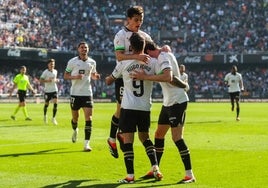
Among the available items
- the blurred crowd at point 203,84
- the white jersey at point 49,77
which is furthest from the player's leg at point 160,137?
the blurred crowd at point 203,84

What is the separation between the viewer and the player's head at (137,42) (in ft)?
31.1

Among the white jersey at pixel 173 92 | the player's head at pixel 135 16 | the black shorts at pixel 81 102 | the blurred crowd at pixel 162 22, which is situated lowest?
the black shorts at pixel 81 102

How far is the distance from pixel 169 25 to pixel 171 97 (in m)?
63.0

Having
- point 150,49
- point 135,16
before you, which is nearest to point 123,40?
point 135,16

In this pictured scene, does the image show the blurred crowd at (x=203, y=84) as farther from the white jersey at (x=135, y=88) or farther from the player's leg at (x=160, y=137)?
the white jersey at (x=135, y=88)

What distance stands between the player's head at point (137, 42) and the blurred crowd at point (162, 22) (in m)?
55.3

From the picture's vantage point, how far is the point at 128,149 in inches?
389

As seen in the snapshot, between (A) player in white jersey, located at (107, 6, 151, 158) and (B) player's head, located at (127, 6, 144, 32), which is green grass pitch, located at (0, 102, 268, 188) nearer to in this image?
Result: (A) player in white jersey, located at (107, 6, 151, 158)

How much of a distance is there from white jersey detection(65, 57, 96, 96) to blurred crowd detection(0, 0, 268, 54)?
161 ft

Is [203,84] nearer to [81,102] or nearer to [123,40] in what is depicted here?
[81,102]

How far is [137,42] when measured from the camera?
375 inches

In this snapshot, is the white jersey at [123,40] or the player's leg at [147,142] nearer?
the player's leg at [147,142]

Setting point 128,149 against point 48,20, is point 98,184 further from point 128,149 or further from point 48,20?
point 48,20

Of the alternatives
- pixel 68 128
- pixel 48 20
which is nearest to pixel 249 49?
pixel 48 20
